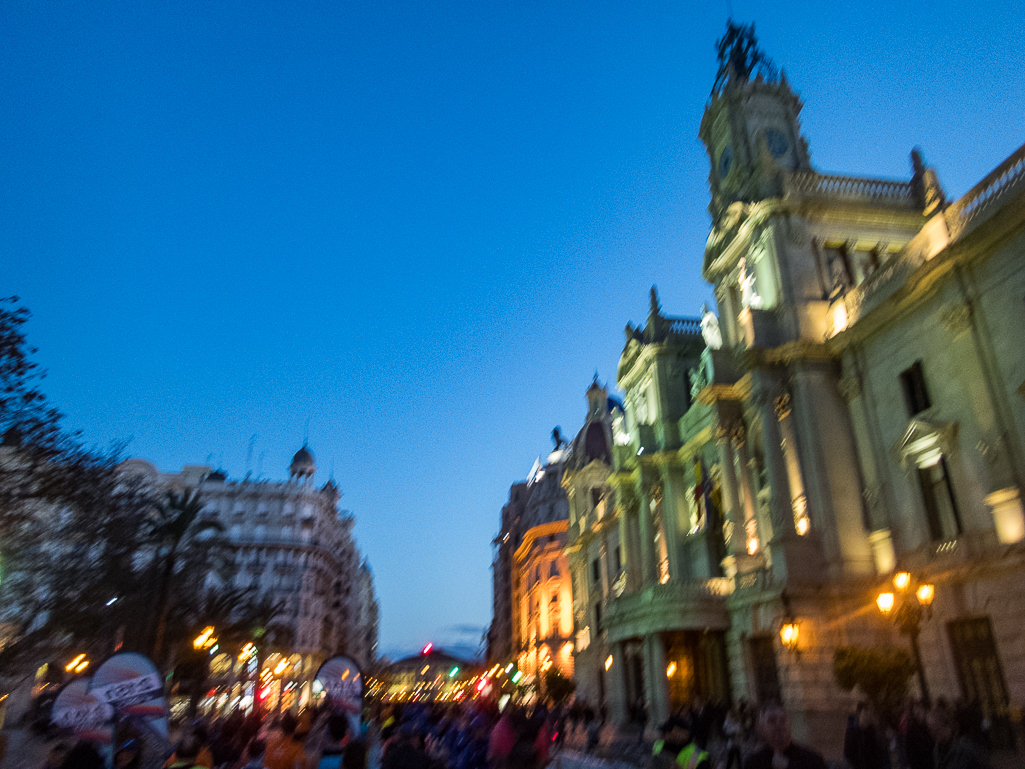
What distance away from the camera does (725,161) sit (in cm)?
3741

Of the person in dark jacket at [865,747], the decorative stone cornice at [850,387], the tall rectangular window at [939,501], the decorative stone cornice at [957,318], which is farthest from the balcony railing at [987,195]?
the person in dark jacket at [865,747]

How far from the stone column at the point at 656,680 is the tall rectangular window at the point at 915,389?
1569 cm

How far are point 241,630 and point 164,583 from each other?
19.6 m

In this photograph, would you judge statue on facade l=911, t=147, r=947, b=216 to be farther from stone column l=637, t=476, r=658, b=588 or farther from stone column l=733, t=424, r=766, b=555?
stone column l=637, t=476, r=658, b=588

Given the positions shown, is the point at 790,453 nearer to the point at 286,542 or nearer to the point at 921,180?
the point at 921,180

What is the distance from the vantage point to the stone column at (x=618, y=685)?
39812 mm

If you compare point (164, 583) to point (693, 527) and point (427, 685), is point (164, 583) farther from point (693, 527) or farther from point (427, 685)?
point (427, 685)

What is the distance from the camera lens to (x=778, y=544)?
2548 centimetres

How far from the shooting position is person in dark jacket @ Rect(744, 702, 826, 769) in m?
5.71

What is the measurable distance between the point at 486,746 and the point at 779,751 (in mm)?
8807

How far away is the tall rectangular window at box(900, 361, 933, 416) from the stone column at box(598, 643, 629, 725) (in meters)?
21.7

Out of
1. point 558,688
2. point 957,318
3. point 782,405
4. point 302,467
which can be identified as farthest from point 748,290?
point 302,467

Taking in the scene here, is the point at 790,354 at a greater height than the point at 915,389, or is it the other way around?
the point at 790,354

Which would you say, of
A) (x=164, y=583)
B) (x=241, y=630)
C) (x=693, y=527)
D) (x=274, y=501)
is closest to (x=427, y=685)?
(x=274, y=501)
